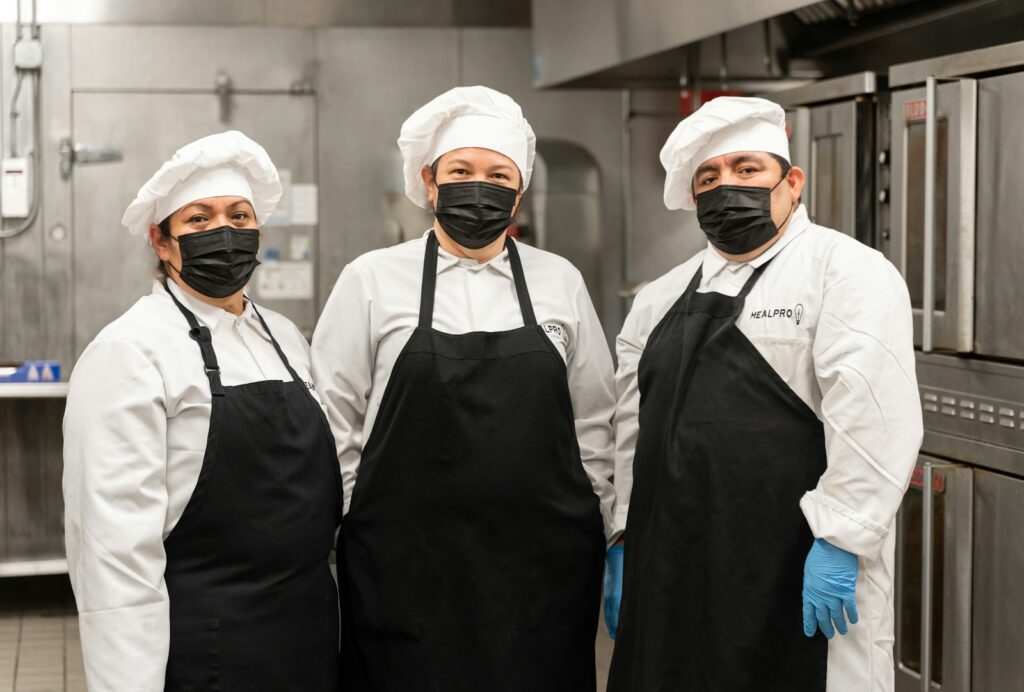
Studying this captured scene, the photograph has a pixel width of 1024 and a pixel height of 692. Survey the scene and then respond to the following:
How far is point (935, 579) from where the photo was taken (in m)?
2.68

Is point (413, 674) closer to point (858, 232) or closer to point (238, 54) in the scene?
point (858, 232)

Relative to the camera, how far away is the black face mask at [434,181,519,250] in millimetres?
2078

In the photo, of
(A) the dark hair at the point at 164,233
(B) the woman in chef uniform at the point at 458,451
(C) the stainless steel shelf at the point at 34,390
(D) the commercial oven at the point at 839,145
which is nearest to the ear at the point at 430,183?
(B) the woman in chef uniform at the point at 458,451

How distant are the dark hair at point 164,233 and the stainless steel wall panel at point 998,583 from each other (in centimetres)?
181

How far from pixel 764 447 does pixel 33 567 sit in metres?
3.43

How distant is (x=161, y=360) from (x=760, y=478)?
1.02 meters

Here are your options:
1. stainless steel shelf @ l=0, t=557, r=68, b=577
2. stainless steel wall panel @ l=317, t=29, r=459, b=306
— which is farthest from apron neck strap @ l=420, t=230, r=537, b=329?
stainless steel shelf @ l=0, t=557, r=68, b=577

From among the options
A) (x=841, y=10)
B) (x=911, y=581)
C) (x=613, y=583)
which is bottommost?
(x=911, y=581)

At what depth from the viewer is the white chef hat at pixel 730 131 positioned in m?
2.04

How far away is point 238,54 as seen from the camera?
15.2 ft

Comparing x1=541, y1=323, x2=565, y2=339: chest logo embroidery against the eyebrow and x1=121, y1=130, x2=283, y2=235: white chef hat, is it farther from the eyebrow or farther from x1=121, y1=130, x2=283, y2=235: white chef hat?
x1=121, y1=130, x2=283, y2=235: white chef hat

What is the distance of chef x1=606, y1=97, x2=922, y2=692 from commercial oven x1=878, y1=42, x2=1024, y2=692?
26.0 inches

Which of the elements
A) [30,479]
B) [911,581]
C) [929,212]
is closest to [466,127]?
[929,212]

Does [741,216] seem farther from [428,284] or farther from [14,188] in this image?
[14,188]
